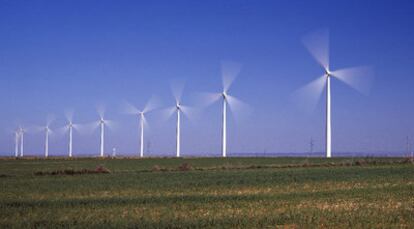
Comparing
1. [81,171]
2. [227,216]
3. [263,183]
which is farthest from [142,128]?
[227,216]

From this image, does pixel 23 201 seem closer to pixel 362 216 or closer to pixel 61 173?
pixel 362 216

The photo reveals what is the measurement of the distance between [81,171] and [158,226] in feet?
155

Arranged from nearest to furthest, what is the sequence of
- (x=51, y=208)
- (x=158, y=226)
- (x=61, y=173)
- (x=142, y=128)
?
(x=158, y=226) → (x=51, y=208) → (x=61, y=173) → (x=142, y=128)

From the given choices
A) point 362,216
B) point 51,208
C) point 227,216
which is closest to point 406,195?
point 362,216

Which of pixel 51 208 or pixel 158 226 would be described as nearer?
pixel 158 226

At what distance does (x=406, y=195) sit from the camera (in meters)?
31.3

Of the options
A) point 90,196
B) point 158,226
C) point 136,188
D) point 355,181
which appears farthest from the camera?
point 355,181

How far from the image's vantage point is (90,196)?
1372 inches

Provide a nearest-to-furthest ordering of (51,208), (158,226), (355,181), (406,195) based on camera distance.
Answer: (158,226) < (51,208) < (406,195) < (355,181)

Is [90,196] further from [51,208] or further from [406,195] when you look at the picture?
[406,195]

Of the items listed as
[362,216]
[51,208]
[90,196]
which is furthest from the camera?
[90,196]

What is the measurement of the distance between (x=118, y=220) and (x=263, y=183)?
21.3 meters

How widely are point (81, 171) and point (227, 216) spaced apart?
4568 centimetres

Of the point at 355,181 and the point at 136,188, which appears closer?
the point at 136,188
